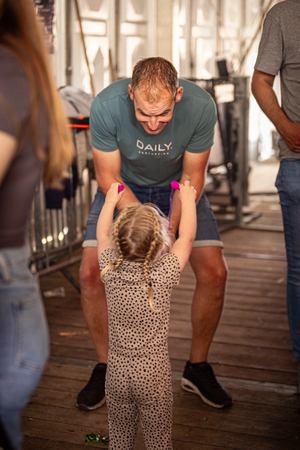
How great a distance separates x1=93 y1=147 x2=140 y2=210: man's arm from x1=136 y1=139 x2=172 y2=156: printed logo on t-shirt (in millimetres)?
102

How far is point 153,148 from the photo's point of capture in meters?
2.12

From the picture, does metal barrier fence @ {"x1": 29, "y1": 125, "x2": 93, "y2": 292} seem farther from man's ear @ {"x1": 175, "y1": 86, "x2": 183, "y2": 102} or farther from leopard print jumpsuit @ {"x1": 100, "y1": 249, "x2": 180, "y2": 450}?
leopard print jumpsuit @ {"x1": 100, "y1": 249, "x2": 180, "y2": 450}

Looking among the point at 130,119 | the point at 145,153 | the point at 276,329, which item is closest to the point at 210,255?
the point at 145,153

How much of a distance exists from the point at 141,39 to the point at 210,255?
5830 millimetres

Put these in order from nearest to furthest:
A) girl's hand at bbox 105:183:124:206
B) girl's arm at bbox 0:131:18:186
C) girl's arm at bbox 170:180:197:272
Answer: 1. girl's arm at bbox 0:131:18:186
2. girl's arm at bbox 170:180:197:272
3. girl's hand at bbox 105:183:124:206

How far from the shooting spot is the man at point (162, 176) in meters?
2.12

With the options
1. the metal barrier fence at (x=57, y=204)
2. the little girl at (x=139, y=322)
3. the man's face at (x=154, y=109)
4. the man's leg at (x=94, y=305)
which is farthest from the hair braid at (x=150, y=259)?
the metal barrier fence at (x=57, y=204)

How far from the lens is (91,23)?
6457 millimetres

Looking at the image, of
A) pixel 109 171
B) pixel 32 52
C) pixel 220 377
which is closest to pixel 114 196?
pixel 109 171

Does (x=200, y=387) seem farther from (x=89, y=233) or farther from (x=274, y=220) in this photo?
(x=274, y=220)

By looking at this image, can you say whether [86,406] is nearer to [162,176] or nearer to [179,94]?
[162,176]

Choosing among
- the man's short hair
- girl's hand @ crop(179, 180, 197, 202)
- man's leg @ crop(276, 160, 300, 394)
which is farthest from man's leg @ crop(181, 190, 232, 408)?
the man's short hair

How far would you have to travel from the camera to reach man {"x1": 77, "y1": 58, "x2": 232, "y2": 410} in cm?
212

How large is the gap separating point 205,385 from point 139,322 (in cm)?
84
